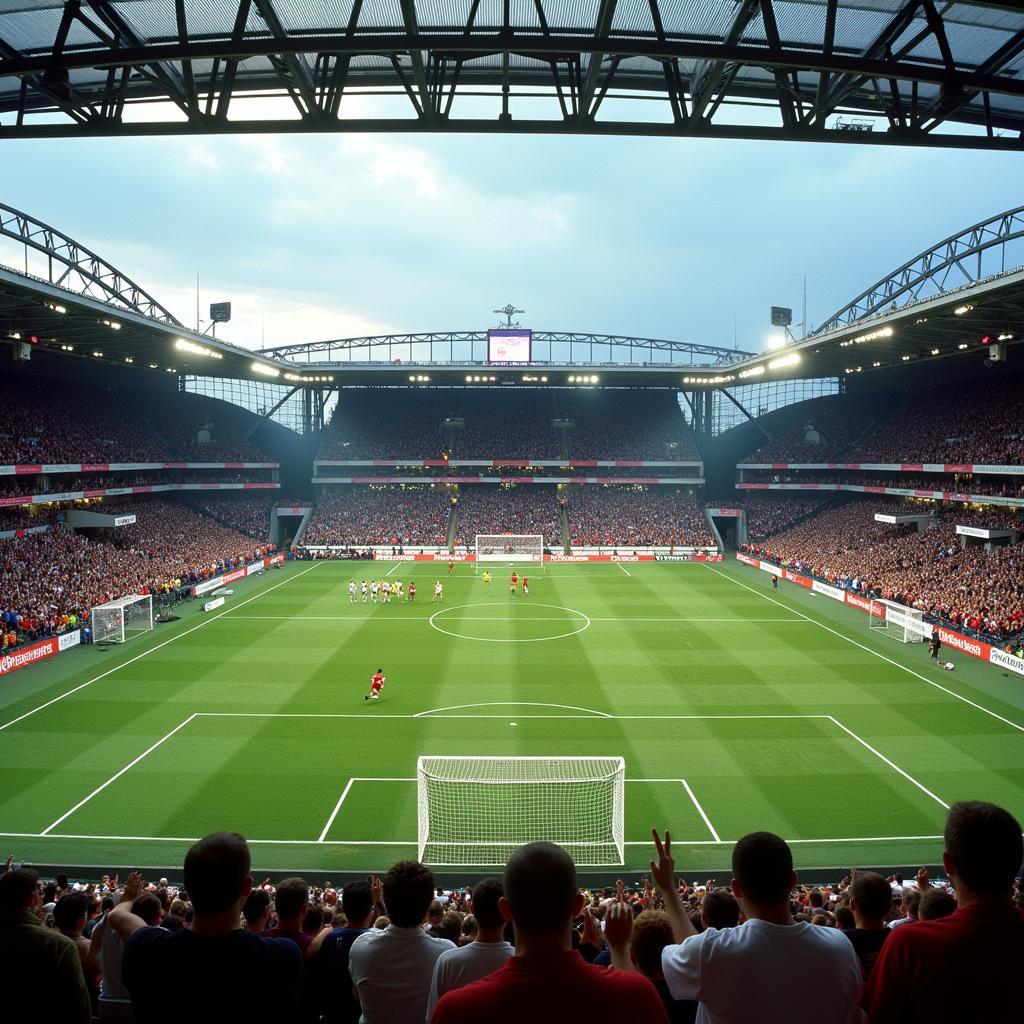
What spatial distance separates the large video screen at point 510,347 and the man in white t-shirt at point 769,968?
2450 inches

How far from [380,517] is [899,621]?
1713 inches

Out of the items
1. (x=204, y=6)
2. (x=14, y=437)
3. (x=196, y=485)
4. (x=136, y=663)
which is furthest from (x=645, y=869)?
(x=196, y=485)

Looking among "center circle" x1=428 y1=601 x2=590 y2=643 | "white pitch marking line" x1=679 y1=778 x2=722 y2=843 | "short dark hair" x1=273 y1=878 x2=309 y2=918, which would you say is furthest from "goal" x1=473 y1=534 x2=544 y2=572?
"short dark hair" x1=273 y1=878 x2=309 y2=918

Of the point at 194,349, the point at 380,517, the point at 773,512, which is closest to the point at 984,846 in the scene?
the point at 194,349

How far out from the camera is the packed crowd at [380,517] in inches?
2522

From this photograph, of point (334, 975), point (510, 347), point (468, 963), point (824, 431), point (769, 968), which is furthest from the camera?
point (824, 431)

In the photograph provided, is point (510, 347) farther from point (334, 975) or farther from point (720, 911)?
point (334, 975)

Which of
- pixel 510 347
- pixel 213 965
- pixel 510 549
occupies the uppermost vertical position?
pixel 510 347

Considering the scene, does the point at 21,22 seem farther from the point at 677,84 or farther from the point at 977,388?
the point at 977,388

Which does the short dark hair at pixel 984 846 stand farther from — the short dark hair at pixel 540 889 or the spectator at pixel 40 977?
the spectator at pixel 40 977

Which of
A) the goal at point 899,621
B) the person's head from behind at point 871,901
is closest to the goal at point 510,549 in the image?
the goal at point 899,621

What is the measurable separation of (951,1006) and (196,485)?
6538 centimetres

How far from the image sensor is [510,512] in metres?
68.2

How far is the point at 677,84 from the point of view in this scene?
28.9ft
